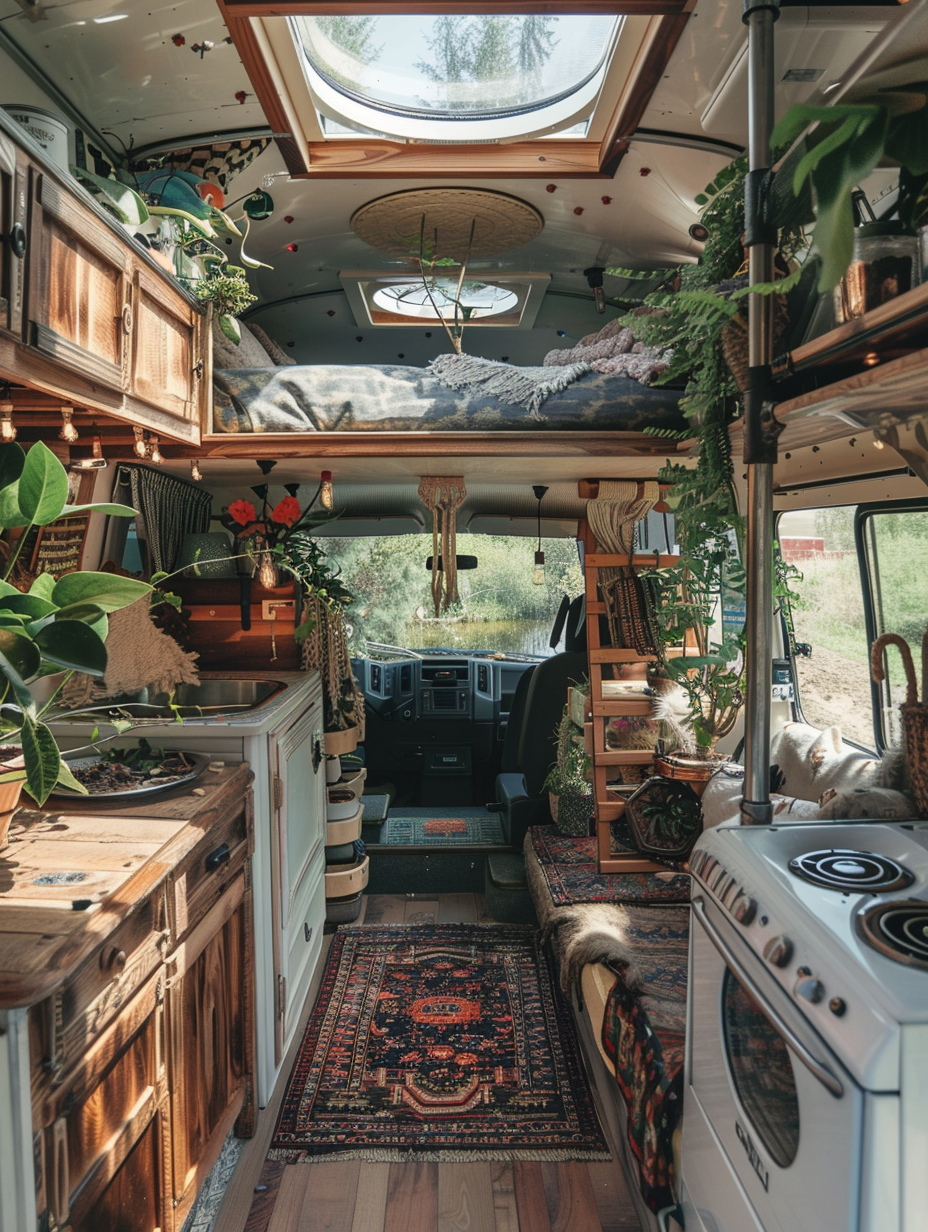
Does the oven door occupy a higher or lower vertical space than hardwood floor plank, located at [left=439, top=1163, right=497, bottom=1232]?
higher

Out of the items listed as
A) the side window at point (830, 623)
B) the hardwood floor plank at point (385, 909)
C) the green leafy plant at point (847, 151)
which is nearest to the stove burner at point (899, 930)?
the green leafy plant at point (847, 151)

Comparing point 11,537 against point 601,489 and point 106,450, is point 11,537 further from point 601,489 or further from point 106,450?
Answer: point 601,489

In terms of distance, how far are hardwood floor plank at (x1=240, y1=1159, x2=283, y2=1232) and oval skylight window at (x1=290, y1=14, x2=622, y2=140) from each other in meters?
3.18

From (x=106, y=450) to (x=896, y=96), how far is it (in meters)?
2.32

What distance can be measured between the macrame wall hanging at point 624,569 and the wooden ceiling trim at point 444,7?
1.68 m

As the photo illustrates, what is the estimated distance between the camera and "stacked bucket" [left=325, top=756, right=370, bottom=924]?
3.62m

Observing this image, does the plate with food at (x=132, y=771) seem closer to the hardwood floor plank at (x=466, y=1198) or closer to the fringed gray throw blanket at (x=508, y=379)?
the hardwood floor plank at (x=466, y=1198)

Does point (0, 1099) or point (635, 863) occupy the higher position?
point (0, 1099)

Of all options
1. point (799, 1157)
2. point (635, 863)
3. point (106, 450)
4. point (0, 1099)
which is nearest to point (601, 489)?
point (635, 863)

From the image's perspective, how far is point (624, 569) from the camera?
3.32m

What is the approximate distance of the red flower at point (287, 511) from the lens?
328 centimetres

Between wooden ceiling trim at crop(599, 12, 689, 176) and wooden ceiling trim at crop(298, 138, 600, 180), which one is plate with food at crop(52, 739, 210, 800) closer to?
wooden ceiling trim at crop(298, 138, 600, 180)

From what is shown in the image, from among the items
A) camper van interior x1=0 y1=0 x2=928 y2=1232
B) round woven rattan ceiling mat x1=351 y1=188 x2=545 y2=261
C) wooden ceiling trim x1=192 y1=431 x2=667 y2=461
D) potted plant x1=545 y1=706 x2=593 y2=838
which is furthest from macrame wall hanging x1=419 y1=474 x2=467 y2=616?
round woven rattan ceiling mat x1=351 y1=188 x2=545 y2=261

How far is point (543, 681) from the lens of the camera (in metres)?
4.26
